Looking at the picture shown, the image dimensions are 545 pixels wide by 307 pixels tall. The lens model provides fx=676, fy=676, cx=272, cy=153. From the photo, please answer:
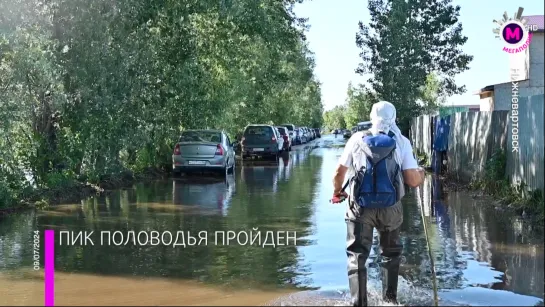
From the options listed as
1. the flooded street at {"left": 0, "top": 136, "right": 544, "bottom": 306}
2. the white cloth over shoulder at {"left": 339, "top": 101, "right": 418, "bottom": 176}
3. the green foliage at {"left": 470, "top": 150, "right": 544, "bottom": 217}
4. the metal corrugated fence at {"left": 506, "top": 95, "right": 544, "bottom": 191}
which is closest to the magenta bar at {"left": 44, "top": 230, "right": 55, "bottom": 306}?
the flooded street at {"left": 0, "top": 136, "right": 544, "bottom": 306}

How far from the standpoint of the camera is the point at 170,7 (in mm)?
20047

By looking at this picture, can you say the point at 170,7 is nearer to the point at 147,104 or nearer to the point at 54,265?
the point at 147,104

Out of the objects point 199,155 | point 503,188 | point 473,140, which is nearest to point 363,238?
point 503,188

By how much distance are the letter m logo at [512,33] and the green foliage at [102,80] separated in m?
8.90

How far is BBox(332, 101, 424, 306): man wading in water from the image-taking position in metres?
6.00

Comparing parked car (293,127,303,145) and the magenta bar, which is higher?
parked car (293,127,303,145)

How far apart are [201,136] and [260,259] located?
44.4 ft

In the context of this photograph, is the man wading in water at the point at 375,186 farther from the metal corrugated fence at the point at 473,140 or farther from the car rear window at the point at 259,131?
the car rear window at the point at 259,131

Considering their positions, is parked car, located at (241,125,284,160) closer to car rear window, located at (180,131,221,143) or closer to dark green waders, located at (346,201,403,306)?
car rear window, located at (180,131,221,143)

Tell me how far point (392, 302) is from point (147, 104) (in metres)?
14.9

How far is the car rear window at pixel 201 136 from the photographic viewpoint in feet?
70.1

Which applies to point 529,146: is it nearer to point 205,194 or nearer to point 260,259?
point 260,259

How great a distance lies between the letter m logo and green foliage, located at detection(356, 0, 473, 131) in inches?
980

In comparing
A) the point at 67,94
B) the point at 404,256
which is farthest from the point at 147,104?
the point at 404,256
